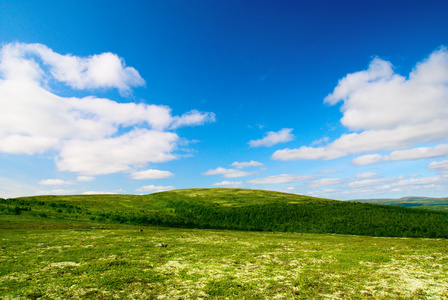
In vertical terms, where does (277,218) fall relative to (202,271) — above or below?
below

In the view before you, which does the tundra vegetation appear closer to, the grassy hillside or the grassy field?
the grassy field

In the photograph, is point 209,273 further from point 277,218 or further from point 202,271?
point 277,218

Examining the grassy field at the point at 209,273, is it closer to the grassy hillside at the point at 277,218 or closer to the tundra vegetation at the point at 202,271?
the tundra vegetation at the point at 202,271

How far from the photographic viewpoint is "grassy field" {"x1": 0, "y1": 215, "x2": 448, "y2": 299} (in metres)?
10.8

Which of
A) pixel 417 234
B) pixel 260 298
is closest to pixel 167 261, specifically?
pixel 260 298

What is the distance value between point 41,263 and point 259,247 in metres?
16.7

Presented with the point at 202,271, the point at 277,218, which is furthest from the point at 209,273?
the point at 277,218

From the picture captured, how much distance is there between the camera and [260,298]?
405 inches

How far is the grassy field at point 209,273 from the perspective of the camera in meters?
10.8

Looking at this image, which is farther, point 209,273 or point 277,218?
point 277,218

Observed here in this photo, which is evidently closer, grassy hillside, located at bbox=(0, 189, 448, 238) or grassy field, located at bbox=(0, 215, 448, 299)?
grassy field, located at bbox=(0, 215, 448, 299)

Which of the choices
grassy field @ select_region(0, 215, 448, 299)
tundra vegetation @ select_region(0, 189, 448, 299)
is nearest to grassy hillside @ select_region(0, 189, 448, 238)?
tundra vegetation @ select_region(0, 189, 448, 299)

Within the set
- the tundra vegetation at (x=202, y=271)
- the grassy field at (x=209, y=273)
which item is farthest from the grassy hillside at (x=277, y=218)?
the grassy field at (x=209, y=273)

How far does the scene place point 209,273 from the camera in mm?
13508
